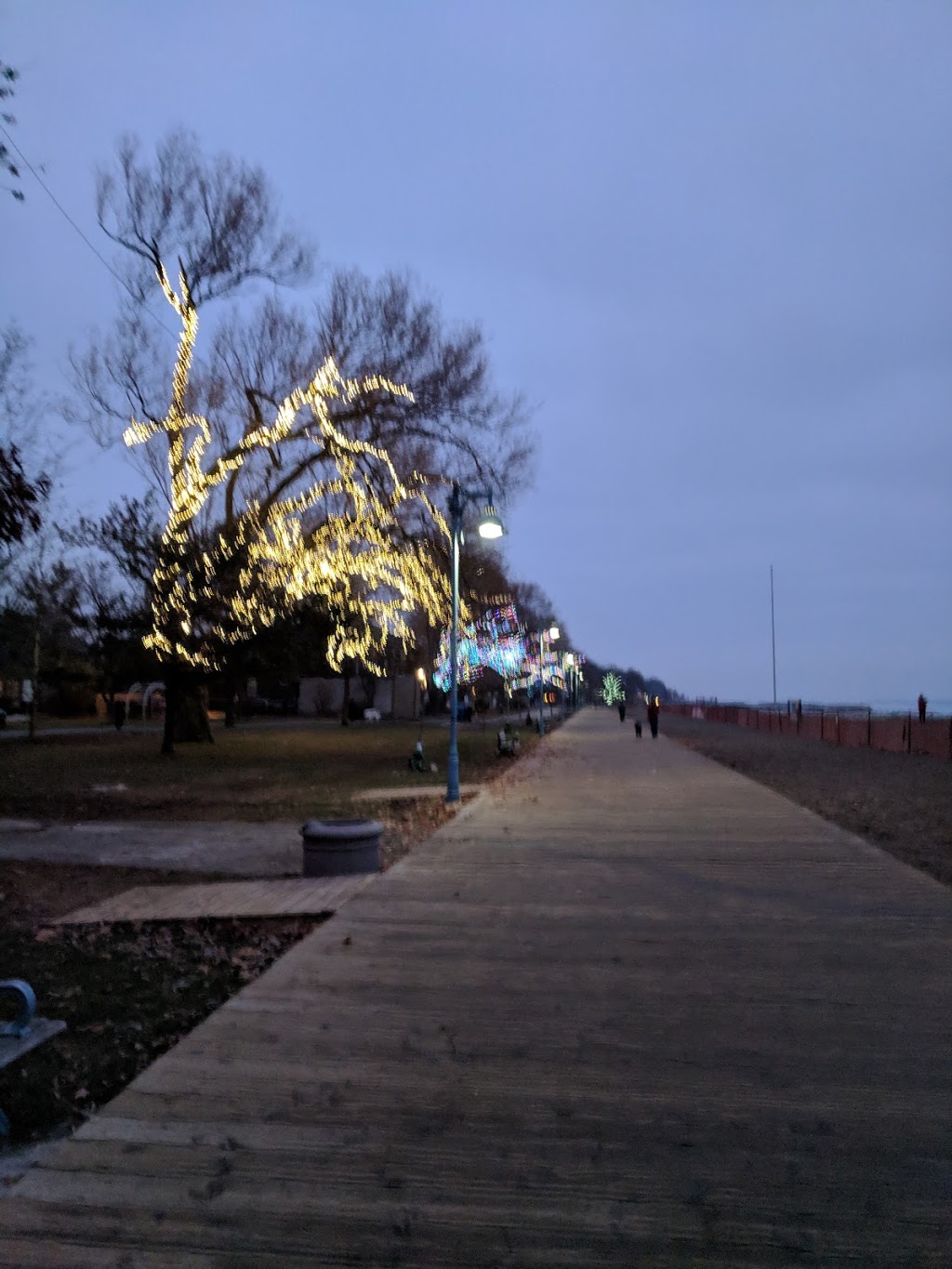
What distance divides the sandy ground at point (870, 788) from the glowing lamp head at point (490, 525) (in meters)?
6.83

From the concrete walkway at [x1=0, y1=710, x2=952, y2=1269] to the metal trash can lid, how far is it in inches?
60.9

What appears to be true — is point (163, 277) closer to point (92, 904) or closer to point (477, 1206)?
point (92, 904)

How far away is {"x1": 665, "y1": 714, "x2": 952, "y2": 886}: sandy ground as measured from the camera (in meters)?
12.7

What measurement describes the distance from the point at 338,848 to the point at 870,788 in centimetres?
1357

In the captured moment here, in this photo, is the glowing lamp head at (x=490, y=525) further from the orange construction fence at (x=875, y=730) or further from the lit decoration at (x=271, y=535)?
the orange construction fence at (x=875, y=730)

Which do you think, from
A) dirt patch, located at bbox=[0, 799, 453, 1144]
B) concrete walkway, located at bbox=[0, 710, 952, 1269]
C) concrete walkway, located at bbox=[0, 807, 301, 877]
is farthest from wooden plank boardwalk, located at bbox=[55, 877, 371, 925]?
concrete walkway, located at bbox=[0, 807, 301, 877]

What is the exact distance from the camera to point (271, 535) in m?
26.8

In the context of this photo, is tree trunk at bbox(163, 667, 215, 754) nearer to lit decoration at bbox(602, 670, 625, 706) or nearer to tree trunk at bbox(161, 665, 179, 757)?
tree trunk at bbox(161, 665, 179, 757)

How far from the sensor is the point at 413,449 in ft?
84.2

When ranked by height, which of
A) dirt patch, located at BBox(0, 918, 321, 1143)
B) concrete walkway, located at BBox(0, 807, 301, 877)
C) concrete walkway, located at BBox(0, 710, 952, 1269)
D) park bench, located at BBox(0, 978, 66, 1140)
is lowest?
dirt patch, located at BBox(0, 918, 321, 1143)

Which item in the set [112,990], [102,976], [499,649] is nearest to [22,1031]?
[112,990]

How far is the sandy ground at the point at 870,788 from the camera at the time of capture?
41.7 ft

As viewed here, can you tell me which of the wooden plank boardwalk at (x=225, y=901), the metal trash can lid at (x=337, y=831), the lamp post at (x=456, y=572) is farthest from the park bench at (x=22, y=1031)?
the lamp post at (x=456, y=572)

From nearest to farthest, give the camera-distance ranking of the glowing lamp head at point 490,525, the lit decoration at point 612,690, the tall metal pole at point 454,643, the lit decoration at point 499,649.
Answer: the tall metal pole at point 454,643, the glowing lamp head at point 490,525, the lit decoration at point 499,649, the lit decoration at point 612,690
